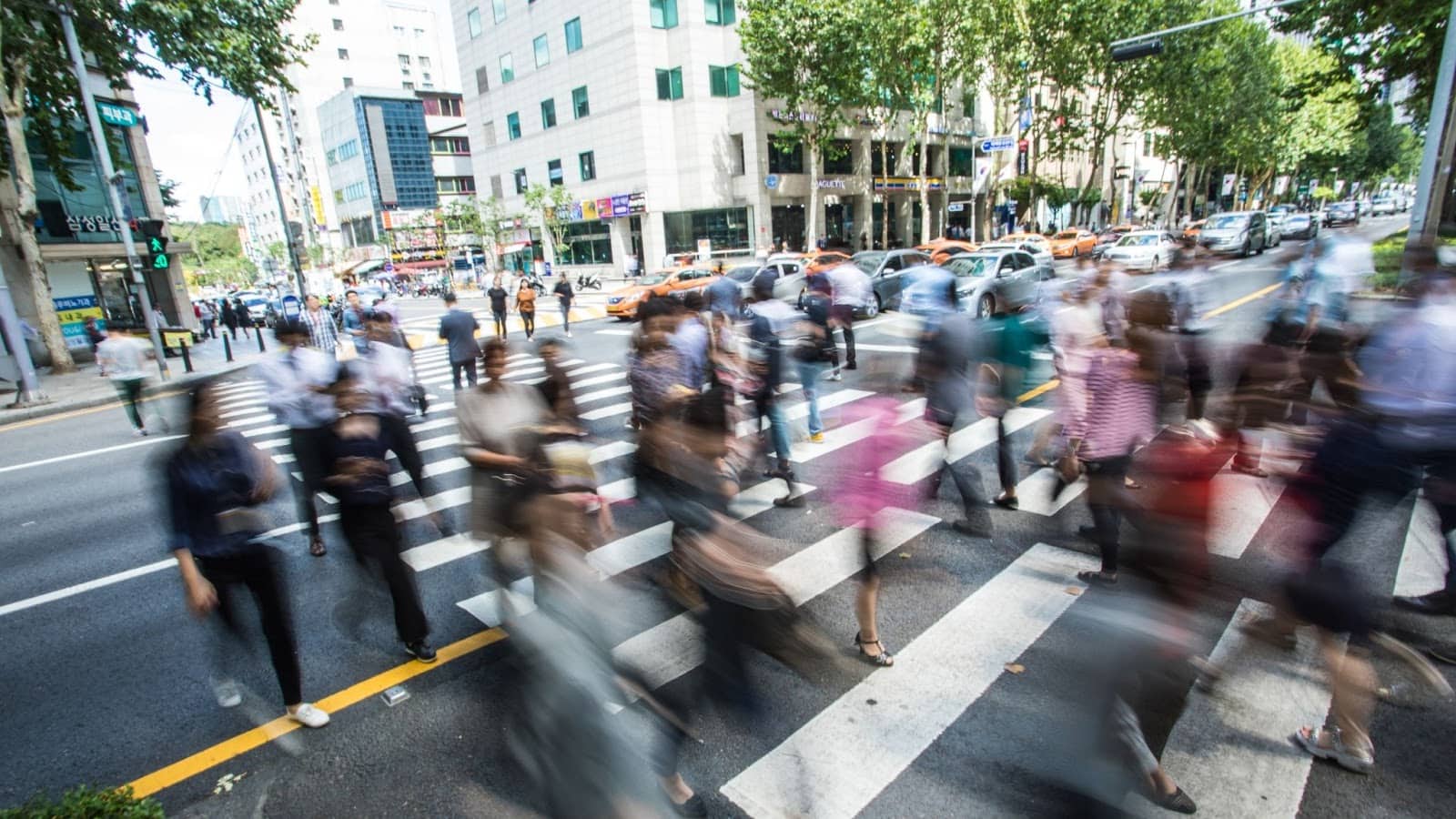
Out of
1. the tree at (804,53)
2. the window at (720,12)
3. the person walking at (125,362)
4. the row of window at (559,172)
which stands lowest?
the person walking at (125,362)

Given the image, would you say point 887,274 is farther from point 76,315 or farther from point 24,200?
point 76,315

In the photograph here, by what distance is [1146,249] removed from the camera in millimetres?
25047

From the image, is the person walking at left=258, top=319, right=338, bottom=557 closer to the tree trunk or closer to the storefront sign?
the tree trunk

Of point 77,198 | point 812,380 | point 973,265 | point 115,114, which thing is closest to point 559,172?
point 115,114

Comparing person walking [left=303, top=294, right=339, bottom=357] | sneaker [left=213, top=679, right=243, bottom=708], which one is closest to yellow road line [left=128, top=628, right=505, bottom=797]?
sneaker [left=213, top=679, right=243, bottom=708]

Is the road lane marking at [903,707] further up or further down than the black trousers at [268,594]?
further down

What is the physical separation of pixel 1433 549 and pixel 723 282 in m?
8.17

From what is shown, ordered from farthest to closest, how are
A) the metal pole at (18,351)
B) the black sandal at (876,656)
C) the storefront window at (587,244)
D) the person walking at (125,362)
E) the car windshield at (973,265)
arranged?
the storefront window at (587,244) < the car windshield at (973,265) < the metal pole at (18,351) < the person walking at (125,362) < the black sandal at (876,656)

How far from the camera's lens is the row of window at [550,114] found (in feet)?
142

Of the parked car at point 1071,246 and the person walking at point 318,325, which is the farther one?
Result: the parked car at point 1071,246

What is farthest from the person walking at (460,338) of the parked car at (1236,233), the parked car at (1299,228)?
the parked car at (1299,228)

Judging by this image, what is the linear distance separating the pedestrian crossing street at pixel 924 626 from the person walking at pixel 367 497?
17.8 inches

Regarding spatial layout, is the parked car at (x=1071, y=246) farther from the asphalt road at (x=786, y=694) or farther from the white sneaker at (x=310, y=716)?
the white sneaker at (x=310, y=716)

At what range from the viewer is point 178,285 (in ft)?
90.3
